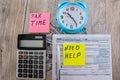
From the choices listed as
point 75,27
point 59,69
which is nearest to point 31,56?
point 59,69

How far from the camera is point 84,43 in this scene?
3.35 feet

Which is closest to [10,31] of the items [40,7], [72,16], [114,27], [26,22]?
[26,22]

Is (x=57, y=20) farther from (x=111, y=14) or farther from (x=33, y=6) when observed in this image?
(x=111, y=14)

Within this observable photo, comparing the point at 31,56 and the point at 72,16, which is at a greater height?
the point at 72,16

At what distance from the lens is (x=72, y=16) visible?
1020 mm

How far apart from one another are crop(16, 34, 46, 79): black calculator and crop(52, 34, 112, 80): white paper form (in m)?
0.06

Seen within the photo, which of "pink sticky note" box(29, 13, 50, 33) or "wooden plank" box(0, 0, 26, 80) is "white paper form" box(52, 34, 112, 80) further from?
"wooden plank" box(0, 0, 26, 80)

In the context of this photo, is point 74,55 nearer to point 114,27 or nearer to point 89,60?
point 89,60

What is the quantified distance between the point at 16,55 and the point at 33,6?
0.86 feet

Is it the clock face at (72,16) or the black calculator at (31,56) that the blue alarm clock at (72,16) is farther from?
the black calculator at (31,56)

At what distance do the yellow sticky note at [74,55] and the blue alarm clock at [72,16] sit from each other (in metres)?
0.08

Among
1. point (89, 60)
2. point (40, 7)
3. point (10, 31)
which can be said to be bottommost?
point (89, 60)

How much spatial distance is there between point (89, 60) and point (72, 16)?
0.74 feet

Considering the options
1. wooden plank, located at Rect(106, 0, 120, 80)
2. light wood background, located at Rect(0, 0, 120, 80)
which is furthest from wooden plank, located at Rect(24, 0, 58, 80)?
wooden plank, located at Rect(106, 0, 120, 80)
